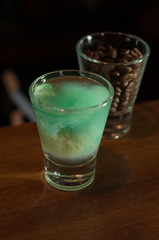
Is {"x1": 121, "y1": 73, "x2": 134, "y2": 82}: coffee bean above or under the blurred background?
above

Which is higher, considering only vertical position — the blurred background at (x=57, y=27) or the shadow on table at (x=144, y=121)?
the shadow on table at (x=144, y=121)

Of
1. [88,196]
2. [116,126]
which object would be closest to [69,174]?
[88,196]

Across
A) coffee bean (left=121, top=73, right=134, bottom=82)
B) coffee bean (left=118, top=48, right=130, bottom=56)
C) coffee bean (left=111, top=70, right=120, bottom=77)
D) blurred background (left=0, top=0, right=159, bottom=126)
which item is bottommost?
blurred background (left=0, top=0, right=159, bottom=126)

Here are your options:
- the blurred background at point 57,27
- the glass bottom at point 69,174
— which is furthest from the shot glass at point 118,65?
the blurred background at point 57,27

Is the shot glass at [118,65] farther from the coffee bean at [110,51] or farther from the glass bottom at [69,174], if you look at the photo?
the glass bottom at [69,174]

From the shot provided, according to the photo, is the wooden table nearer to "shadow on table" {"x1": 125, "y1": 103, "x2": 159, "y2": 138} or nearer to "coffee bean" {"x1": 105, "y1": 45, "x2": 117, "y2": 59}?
"shadow on table" {"x1": 125, "y1": 103, "x2": 159, "y2": 138}

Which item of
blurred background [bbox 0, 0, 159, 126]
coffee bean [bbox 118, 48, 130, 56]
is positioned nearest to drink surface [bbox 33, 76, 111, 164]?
coffee bean [bbox 118, 48, 130, 56]

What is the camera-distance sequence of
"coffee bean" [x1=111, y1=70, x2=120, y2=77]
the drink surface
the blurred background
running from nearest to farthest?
1. the drink surface
2. "coffee bean" [x1=111, y1=70, x2=120, y2=77]
3. the blurred background
